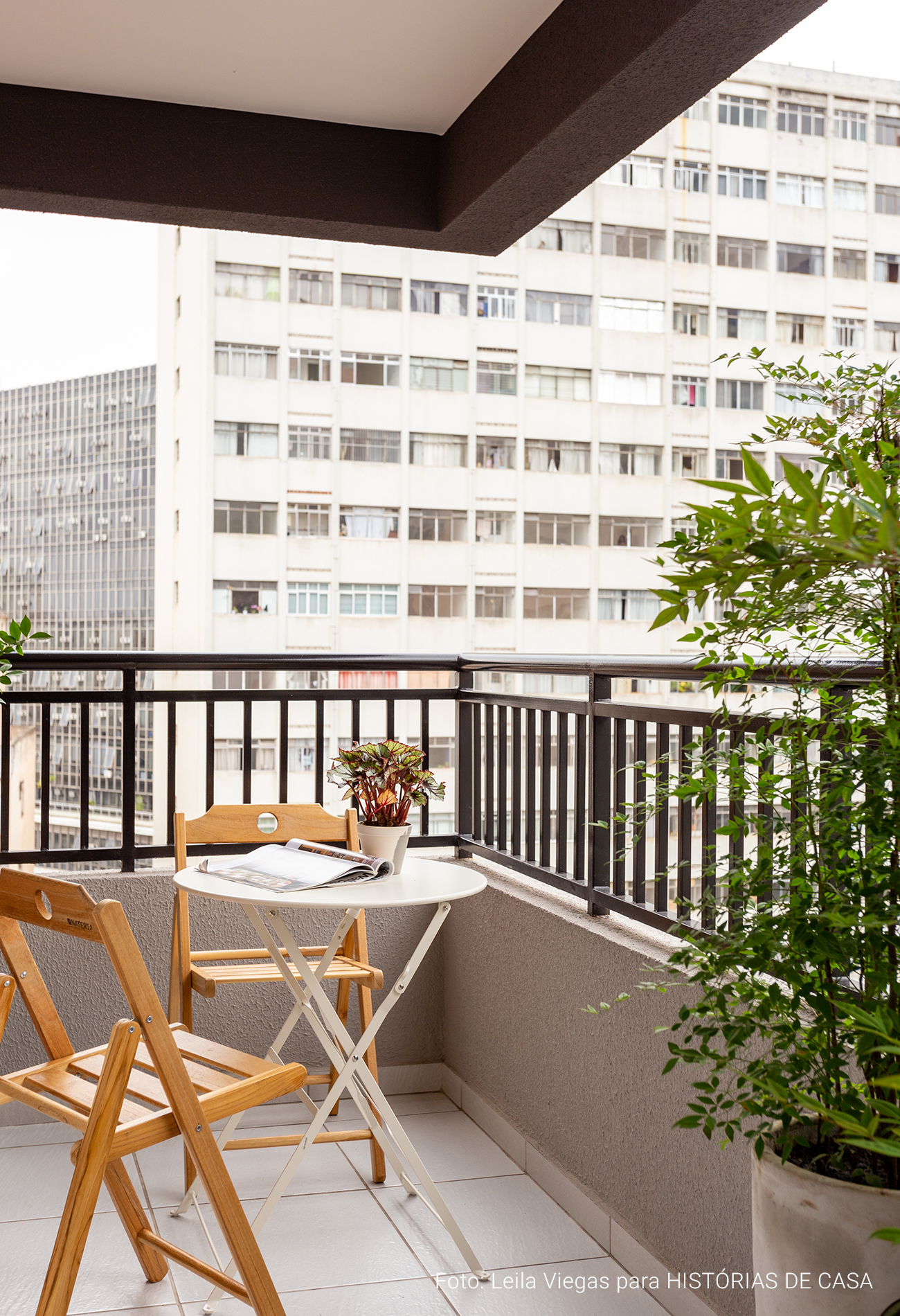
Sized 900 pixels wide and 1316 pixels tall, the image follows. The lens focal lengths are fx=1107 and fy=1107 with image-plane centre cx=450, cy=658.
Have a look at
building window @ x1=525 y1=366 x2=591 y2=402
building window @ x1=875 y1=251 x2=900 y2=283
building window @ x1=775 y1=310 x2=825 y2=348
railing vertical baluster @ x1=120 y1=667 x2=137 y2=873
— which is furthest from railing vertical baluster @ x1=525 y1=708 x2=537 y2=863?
building window @ x1=875 y1=251 x2=900 y2=283

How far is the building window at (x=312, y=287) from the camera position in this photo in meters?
40.7

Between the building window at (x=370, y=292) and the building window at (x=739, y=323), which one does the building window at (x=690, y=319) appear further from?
the building window at (x=370, y=292)

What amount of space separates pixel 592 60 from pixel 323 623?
39.7 m

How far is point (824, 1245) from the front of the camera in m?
1.16

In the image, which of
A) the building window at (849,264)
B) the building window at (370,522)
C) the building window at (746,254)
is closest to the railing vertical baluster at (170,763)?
the building window at (370,522)

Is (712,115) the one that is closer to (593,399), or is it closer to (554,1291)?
(593,399)

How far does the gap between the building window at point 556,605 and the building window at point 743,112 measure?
19.8 meters

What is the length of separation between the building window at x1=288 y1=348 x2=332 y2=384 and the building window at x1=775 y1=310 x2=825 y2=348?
1865 centimetres

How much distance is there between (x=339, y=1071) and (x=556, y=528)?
4238 cm

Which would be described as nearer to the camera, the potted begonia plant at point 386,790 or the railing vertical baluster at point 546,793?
the potted begonia plant at point 386,790

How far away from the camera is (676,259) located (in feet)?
147

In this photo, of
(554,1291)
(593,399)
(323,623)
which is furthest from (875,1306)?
(593,399)

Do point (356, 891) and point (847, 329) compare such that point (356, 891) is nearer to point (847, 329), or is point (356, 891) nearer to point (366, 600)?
point (366, 600)

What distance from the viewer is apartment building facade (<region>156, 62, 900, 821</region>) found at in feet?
133
